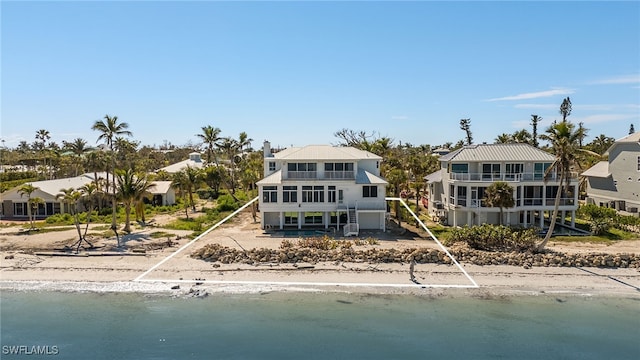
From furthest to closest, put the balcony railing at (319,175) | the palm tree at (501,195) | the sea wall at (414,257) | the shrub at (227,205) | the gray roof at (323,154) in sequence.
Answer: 1. the shrub at (227,205)
2. the gray roof at (323,154)
3. the balcony railing at (319,175)
4. the palm tree at (501,195)
5. the sea wall at (414,257)

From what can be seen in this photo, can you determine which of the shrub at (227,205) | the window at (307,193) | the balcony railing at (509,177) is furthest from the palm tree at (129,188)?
the balcony railing at (509,177)

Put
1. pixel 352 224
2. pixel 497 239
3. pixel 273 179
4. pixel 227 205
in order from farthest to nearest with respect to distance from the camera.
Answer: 1. pixel 227 205
2. pixel 273 179
3. pixel 352 224
4. pixel 497 239

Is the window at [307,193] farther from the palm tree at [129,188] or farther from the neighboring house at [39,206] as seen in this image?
the neighboring house at [39,206]

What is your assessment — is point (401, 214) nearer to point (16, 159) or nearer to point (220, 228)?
point (220, 228)

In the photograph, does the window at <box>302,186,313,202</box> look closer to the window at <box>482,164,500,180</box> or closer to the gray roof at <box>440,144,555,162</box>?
the gray roof at <box>440,144,555,162</box>

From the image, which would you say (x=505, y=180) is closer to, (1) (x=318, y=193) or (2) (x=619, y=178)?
(1) (x=318, y=193)

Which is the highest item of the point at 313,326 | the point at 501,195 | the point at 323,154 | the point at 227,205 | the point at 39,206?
the point at 323,154

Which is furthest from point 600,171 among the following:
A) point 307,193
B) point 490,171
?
point 307,193
